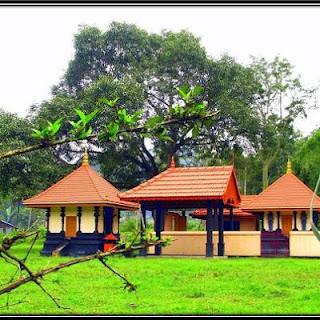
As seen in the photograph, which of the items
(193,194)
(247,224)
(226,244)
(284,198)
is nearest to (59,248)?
(193,194)

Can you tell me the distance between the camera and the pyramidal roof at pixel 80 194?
22203 mm

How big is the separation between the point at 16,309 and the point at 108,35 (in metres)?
24.9

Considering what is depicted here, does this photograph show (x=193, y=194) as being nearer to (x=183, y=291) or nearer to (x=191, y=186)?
(x=191, y=186)

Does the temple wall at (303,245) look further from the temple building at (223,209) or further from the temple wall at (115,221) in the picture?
the temple wall at (115,221)

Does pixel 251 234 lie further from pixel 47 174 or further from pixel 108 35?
pixel 108 35

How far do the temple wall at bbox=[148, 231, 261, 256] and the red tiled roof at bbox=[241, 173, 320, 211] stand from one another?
42.6 inches

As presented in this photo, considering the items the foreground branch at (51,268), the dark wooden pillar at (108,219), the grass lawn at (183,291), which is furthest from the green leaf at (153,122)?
the dark wooden pillar at (108,219)

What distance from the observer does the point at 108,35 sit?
1312 inches

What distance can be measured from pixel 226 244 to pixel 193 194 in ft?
9.74

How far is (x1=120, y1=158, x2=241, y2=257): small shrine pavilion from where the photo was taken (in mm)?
20312

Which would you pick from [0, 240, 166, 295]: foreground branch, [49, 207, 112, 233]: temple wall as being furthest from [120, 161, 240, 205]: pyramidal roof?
[0, 240, 166, 295]: foreground branch

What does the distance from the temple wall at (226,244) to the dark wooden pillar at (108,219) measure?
1.95 meters

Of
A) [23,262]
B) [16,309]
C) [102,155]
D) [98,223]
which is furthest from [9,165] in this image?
[23,262]

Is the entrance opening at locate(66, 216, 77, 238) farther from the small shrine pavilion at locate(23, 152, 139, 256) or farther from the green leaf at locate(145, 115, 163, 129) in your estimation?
the green leaf at locate(145, 115, 163, 129)
